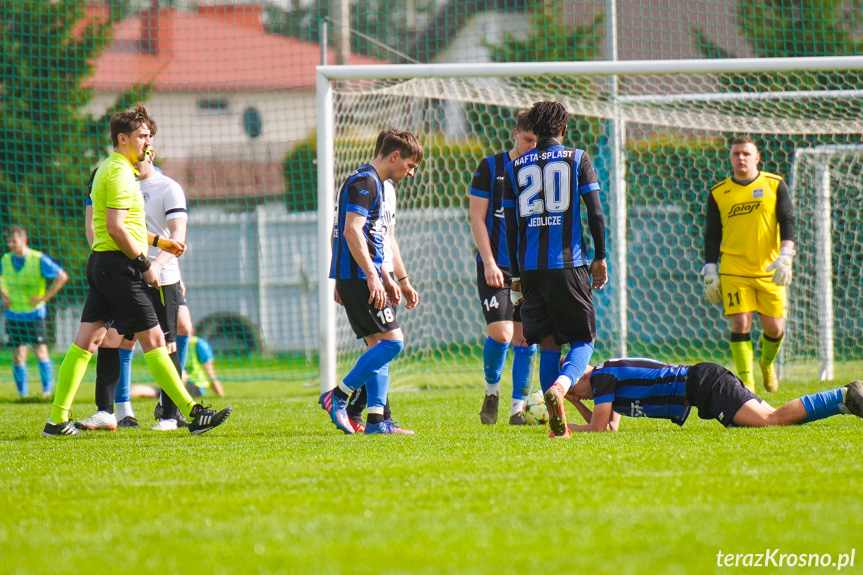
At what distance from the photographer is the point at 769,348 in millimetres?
7453

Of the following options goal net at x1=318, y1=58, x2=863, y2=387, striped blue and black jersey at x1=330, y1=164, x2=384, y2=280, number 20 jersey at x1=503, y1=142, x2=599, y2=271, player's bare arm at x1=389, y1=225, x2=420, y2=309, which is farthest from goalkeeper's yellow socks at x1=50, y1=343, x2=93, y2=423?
number 20 jersey at x1=503, y1=142, x2=599, y2=271

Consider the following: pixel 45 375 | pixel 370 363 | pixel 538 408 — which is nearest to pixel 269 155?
pixel 45 375

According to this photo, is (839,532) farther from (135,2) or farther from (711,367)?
(135,2)

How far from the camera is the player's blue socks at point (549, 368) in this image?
5.14m

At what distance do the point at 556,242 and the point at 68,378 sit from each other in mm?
3033

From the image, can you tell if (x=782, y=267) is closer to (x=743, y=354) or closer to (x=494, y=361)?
(x=743, y=354)

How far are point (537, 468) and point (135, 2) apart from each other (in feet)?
61.5

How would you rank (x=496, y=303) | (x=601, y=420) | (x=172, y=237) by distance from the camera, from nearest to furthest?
(x=601, y=420) < (x=172, y=237) < (x=496, y=303)

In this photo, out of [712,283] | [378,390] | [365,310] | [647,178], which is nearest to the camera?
[365,310]

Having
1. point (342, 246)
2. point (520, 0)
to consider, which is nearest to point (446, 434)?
point (342, 246)

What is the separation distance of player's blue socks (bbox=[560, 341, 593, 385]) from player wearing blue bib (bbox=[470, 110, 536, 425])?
82 cm

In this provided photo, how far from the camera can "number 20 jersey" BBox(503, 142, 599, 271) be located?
196 inches

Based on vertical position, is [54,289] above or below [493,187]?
below

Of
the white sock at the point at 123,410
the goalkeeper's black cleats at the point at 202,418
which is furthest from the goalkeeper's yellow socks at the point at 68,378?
the goalkeeper's black cleats at the point at 202,418
